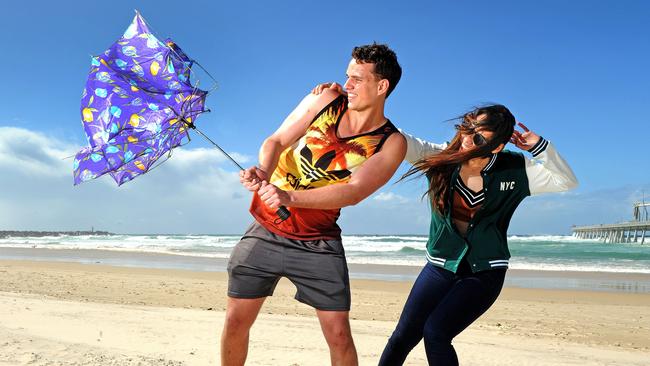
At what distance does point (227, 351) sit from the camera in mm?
3723

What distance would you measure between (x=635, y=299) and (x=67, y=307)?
12435mm

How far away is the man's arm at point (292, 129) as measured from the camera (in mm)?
3344

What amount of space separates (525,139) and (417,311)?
1.29 metres

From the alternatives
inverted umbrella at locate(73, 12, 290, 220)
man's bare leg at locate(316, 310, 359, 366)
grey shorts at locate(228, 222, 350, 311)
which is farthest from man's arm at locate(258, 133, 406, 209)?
inverted umbrella at locate(73, 12, 290, 220)

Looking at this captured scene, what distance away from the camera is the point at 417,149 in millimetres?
3816

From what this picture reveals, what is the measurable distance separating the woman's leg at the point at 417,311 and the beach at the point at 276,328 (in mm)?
2318

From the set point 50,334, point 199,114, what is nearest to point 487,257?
point 199,114

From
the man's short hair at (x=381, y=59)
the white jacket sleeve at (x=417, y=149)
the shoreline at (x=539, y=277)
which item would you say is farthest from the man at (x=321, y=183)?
the shoreline at (x=539, y=277)

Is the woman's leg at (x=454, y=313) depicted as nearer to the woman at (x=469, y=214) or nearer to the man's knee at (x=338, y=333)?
the woman at (x=469, y=214)

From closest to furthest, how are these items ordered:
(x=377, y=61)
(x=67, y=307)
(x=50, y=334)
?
(x=377, y=61), (x=50, y=334), (x=67, y=307)

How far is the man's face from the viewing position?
128 inches

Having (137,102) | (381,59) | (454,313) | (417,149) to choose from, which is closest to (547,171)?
(417,149)

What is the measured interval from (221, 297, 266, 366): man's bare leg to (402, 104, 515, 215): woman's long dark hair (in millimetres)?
1271

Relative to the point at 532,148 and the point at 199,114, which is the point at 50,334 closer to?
the point at 199,114
